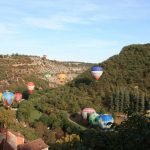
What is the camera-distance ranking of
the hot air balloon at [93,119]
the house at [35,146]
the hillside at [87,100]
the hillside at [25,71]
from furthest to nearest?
the hillside at [25,71] < the hot air balloon at [93,119] < the hillside at [87,100] < the house at [35,146]

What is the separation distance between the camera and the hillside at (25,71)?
6185cm

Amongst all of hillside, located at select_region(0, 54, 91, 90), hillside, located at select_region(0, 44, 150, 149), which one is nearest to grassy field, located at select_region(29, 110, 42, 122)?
hillside, located at select_region(0, 44, 150, 149)

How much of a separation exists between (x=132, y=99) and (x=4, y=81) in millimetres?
32697

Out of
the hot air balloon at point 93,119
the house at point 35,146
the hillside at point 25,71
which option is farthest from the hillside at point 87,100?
the hillside at point 25,71

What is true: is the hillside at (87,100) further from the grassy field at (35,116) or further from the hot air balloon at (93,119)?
the hot air balloon at (93,119)

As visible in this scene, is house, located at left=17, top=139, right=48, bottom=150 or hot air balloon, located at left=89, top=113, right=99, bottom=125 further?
hot air balloon, located at left=89, top=113, right=99, bottom=125

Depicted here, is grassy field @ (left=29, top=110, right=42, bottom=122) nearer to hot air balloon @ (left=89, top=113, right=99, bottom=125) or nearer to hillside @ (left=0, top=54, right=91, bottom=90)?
hot air balloon @ (left=89, top=113, right=99, bottom=125)

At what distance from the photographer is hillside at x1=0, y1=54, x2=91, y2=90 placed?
6185 cm

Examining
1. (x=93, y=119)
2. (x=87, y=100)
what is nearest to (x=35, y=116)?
(x=93, y=119)

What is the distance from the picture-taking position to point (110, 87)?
132 ft

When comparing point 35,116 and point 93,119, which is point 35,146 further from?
point 35,116

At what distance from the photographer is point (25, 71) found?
71812 mm

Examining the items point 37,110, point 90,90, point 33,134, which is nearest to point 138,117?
point 33,134

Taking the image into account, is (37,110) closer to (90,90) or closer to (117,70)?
(90,90)
